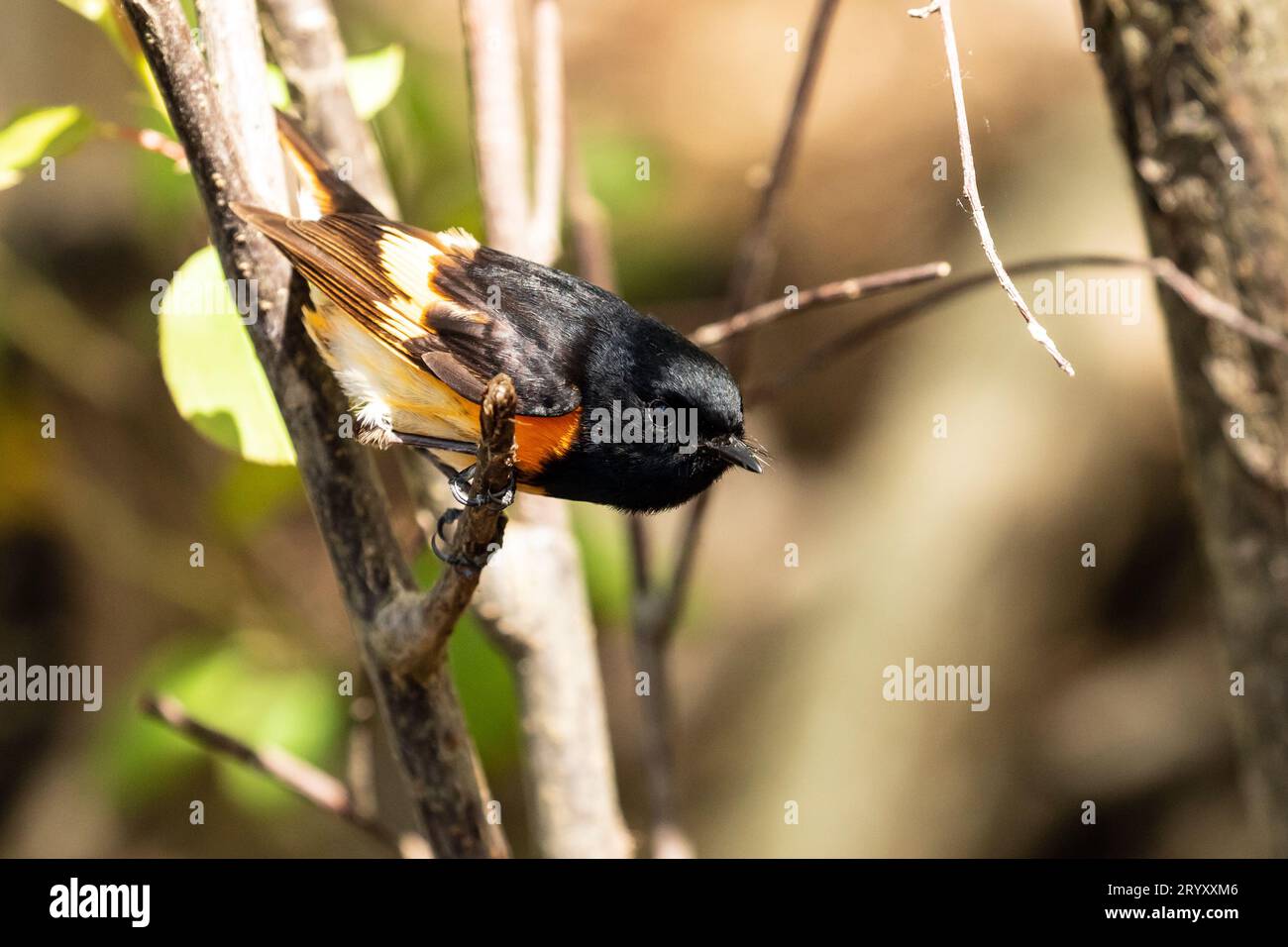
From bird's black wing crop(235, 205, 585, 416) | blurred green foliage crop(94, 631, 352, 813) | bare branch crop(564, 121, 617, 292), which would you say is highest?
bare branch crop(564, 121, 617, 292)

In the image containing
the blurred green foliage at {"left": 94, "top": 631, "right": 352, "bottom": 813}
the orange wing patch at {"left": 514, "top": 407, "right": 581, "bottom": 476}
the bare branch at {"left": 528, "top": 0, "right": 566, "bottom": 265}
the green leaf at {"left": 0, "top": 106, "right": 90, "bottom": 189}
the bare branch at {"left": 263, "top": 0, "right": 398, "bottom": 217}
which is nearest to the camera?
the green leaf at {"left": 0, "top": 106, "right": 90, "bottom": 189}

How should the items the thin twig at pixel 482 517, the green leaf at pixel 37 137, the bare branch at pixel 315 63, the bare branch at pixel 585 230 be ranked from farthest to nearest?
the bare branch at pixel 585 230 → the bare branch at pixel 315 63 → the green leaf at pixel 37 137 → the thin twig at pixel 482 517

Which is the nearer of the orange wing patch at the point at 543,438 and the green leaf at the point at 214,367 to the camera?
the green leaf at the point at 214,367

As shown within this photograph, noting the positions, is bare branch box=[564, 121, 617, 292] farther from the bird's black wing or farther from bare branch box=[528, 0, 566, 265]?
the bird's black wing

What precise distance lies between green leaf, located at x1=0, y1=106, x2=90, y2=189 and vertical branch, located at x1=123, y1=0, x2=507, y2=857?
0.35 meters

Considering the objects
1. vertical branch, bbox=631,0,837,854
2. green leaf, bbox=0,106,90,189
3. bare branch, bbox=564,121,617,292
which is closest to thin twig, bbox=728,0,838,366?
vertical branch, bbox=631,0,837,854

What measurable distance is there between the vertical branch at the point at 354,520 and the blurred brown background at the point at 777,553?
3.63 feet

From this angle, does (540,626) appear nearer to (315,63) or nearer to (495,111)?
(495,111)

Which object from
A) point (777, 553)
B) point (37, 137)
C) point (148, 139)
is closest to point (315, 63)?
point (148, 139)

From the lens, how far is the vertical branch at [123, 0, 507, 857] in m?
1.71

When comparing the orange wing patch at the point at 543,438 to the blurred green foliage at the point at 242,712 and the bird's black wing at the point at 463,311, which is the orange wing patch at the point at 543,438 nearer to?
the bird's black wing at the point at 463,311

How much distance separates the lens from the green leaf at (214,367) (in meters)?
1.80

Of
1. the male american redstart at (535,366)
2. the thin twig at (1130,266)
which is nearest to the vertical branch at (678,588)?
the thin twig at (1130,266)
